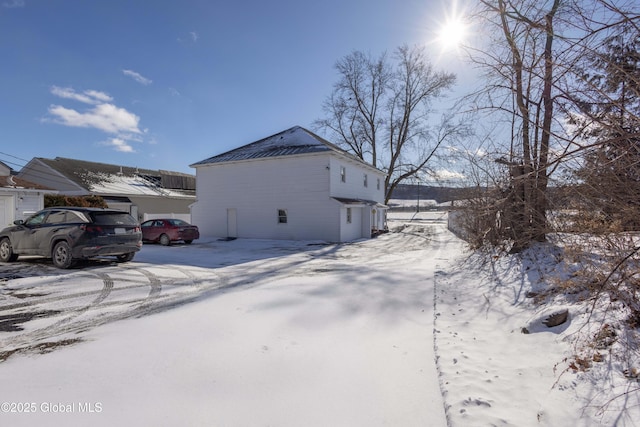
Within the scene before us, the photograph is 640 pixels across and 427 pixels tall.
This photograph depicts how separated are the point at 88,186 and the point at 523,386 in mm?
29957

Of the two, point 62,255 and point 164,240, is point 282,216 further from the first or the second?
point 62,255

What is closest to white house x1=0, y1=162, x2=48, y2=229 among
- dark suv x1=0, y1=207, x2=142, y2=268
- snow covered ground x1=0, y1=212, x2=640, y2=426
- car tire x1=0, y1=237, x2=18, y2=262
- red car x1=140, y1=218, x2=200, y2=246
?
red car x1=140, y1=218, x2=200, y2=246

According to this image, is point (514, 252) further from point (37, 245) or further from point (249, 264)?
point (37, 245)

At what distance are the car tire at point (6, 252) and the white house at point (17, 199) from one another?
21.5ft

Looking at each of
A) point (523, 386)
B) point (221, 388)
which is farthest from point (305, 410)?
point (523, 386)

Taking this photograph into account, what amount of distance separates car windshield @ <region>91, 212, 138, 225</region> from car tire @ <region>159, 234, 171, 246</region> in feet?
24.0

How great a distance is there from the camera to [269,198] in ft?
65.0

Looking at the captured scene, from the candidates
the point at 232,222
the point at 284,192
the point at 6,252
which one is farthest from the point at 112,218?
the point at 232,222

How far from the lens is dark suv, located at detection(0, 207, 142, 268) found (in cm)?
809

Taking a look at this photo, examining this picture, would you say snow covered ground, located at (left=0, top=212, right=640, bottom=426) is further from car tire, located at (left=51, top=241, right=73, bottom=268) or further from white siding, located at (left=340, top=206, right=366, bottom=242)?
white siding, located at (left=340, top=206, right=366, bottom=242)

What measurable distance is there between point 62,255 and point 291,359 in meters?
7.71

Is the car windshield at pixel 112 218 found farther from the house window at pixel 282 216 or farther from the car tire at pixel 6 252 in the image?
the house window at pixel 282 216

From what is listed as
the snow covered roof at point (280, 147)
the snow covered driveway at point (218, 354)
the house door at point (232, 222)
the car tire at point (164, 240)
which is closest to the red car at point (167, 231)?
the car tire at point (164, 240)

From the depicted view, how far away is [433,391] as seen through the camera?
2.84m
